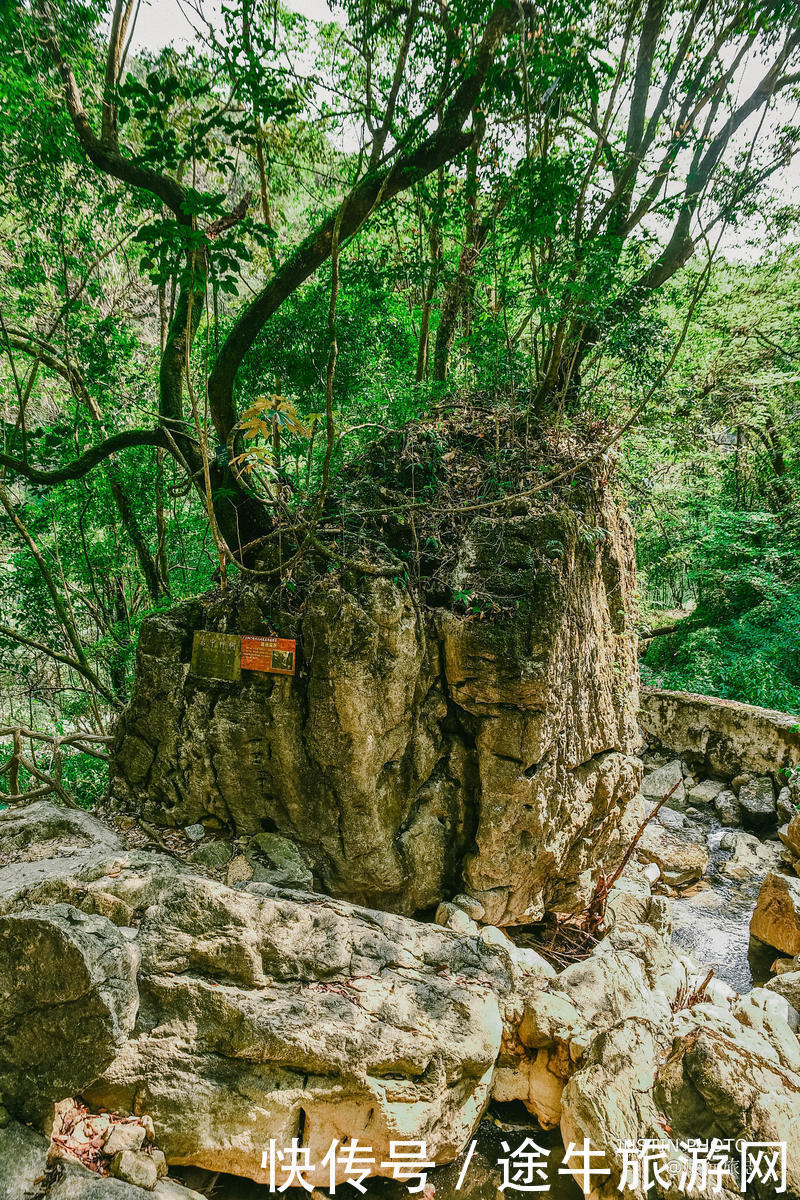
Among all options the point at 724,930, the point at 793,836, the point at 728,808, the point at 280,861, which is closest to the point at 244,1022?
the point at 280,861

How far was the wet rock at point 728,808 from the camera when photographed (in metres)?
8.73

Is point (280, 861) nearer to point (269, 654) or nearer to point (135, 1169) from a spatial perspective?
point (269, 654)

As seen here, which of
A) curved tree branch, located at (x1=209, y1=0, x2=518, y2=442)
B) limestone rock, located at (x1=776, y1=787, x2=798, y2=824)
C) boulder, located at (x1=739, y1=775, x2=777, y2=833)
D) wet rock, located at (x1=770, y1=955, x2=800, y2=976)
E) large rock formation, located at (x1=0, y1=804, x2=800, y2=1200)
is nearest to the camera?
large rock formation, located at (x1=0, y1=804, x2=800, y2=1200)

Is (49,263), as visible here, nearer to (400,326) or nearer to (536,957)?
(400,326)

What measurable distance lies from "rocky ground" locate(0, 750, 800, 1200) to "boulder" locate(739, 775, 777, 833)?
4.75m

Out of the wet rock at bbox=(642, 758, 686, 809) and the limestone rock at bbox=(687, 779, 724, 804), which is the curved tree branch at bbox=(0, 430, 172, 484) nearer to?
the wet rock at bbox=(642, 758, 686, 809)

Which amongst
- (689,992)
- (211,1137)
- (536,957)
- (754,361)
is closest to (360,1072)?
(211,1137)

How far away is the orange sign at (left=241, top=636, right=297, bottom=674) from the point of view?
4.32 metres

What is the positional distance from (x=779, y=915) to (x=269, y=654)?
21.1ft

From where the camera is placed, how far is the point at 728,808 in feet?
29.0

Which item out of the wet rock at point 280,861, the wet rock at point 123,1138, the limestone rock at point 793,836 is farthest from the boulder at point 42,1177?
the limestone rock at point 793,836

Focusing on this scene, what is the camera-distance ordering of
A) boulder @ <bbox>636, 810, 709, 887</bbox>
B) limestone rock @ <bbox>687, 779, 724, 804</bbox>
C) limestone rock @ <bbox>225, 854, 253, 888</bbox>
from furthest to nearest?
limestone rock @ <bbox>687, 779, 724, 804</bbox>, boulder @ <bbox>636, 810, 709, 887</bbox>, limestone rock @ <bbox>225, 854, 253, 888</bbox>

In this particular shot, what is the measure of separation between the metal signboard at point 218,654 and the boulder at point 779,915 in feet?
21.4

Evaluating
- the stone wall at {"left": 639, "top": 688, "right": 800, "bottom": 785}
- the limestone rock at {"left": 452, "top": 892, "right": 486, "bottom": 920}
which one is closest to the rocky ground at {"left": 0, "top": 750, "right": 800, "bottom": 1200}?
the limestone rock at {"left": 452, "top": 892, "right": 486, "bottom": 920}
